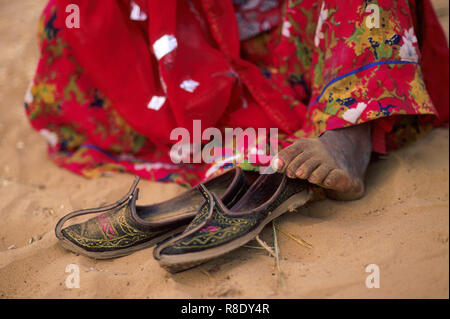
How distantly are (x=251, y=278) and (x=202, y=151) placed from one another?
0.63 metres

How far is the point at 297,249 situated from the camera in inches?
40.7

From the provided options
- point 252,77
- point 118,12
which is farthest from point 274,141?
point 118,12

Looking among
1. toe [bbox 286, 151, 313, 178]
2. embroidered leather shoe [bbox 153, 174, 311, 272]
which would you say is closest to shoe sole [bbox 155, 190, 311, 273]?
embroidered leather shoe [bbox 153, 174, 311, 272]

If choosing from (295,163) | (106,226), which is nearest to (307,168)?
(295,163)

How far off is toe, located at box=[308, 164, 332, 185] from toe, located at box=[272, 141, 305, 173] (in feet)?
0.24

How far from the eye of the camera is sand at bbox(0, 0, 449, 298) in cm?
87

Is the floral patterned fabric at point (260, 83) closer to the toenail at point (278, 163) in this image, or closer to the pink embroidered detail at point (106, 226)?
the toenail at point (278, 163)

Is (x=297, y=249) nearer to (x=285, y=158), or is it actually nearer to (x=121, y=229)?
(x=285, y=158)

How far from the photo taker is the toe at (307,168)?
42.1 inches

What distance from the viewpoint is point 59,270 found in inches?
40.6

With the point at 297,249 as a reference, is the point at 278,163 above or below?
above

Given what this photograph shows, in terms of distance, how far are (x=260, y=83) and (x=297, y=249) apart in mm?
655

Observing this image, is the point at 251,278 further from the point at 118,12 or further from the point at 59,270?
the point at 118,12

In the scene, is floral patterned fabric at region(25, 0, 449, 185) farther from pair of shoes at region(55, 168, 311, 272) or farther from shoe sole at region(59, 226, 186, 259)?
shoe sole at region(59, 226, 186, 259)
